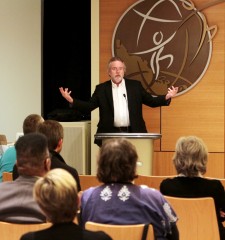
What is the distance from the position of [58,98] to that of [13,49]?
3.02 feet

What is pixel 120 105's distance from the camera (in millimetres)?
5930

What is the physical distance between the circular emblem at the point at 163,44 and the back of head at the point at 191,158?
10.5ft

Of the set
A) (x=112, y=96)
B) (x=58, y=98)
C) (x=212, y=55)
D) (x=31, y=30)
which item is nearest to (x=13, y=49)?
(x=31, y=30)

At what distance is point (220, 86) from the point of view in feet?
21.2

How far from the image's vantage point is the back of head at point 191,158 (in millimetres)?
3295

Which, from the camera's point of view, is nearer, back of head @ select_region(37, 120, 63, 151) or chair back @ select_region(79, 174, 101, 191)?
back of head @ select_region(37, 120, 63, 151)

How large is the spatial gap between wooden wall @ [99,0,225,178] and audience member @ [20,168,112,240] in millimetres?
4518

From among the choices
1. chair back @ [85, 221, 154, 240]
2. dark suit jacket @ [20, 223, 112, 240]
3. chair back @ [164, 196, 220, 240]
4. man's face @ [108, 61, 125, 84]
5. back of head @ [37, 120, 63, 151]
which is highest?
man's face @ [108, 61, 125, 84]

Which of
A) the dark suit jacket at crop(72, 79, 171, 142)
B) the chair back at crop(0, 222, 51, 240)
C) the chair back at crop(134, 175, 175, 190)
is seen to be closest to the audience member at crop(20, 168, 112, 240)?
the chair back at crop(0, 222, 51, 240)

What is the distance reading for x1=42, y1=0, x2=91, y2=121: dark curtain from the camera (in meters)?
7.68

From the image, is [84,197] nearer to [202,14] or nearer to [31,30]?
[202,14]

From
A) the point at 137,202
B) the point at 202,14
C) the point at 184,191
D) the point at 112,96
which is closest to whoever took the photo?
the point at 137,202

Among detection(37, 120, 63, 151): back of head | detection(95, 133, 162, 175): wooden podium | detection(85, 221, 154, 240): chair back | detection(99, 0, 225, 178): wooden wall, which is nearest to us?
detection(85, 221, 154, 240): chair back

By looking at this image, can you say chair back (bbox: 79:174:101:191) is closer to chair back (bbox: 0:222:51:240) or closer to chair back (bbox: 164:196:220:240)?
chair back (bbox: 164:196:220:240)
